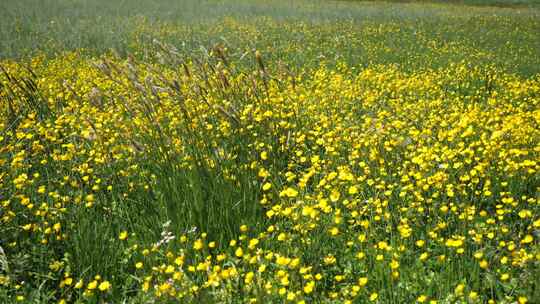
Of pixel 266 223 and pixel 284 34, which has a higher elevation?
pixel 284 34

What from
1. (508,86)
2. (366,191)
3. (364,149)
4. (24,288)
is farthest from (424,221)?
(508,86)

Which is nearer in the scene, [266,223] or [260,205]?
[266,223]

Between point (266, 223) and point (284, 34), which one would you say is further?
point (284, 34)

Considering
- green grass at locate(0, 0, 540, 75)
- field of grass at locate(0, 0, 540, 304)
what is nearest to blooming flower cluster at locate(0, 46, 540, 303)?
field of grass at locate(0, 0, 540, 304)

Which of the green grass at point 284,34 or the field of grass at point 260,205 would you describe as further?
the green grass at point 284,34

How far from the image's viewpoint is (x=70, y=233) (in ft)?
10.5

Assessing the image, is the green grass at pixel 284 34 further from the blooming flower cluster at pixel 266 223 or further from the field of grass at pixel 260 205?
the blooming flower cluster at pixel 266 223

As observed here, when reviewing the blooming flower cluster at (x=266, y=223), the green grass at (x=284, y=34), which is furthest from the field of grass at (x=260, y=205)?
the green grass at (x=284, y=34)

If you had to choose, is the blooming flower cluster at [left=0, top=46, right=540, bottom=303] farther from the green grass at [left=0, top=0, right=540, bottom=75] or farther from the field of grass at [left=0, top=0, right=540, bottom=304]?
the green grass at [left=0, top=0, right=540, bottom=75]

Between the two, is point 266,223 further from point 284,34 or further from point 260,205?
point 284,34

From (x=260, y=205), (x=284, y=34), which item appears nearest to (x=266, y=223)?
(x=260, y=205)

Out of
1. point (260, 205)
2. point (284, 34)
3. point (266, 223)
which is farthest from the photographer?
point (284, 34)

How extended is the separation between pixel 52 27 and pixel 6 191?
1087cm

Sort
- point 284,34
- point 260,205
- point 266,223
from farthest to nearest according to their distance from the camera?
point 284,34 < point 260,205 < point 266,223
